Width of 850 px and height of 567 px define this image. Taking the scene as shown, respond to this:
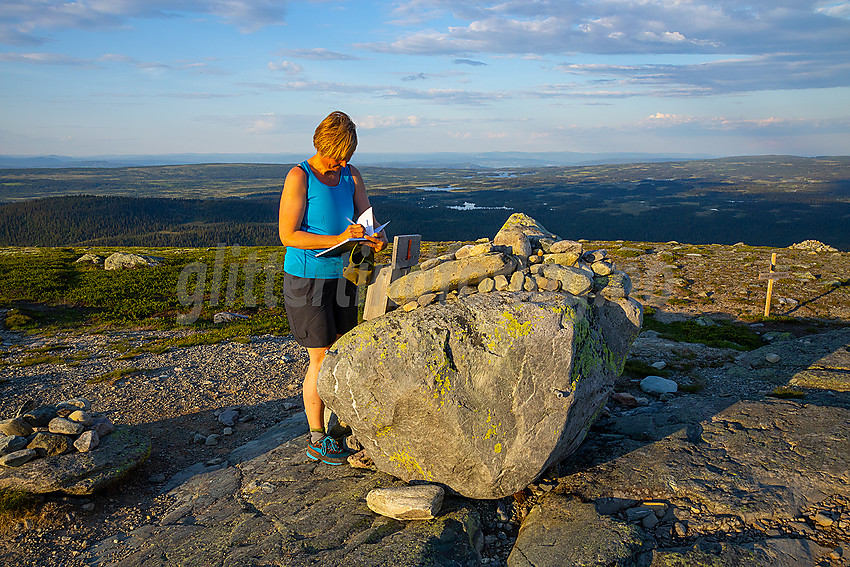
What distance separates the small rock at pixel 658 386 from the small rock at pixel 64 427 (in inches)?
412

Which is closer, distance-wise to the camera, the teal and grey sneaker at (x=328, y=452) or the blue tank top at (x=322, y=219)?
the blue tank top at (x=322, y=219)

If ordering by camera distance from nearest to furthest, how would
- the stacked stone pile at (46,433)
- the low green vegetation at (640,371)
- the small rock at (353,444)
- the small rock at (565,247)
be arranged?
the stacked stone pile at (46,433), the small rock at (353,444), the small rock at (565,247), the low green vegetation at (640,371)

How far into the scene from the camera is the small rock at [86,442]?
739cm

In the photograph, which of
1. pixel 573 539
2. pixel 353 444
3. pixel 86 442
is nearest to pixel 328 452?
pixel 353 444

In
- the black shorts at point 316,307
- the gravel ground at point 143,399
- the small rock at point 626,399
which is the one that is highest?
the black shorts at point 316,307

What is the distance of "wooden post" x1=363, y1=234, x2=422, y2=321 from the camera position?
637cm

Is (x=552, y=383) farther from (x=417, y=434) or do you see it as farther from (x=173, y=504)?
(x=173, y=504)

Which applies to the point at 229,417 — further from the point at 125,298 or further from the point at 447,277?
the point at 125,298

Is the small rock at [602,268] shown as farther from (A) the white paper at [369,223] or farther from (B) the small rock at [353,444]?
(B) the small rock at [353,444]

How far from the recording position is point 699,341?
52.3ft

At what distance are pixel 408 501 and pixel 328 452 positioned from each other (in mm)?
1752

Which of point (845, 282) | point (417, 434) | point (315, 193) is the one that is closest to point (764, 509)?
point (417, 434)

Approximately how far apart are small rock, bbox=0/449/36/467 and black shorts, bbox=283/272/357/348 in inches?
169

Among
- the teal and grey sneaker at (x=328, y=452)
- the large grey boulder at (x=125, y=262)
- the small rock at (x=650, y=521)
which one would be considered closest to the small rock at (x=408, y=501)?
the teal and grey sneaker at (x=328, y=452)
